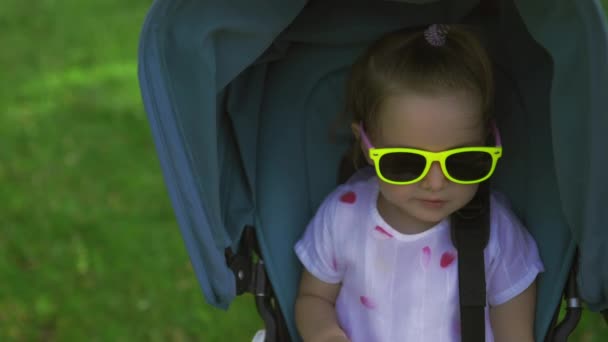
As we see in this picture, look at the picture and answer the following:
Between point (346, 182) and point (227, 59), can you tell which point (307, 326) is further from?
point (227, 59)

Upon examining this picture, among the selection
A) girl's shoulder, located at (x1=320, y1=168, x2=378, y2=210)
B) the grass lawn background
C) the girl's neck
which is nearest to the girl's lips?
the girl's neck

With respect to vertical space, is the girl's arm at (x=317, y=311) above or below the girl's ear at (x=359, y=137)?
below

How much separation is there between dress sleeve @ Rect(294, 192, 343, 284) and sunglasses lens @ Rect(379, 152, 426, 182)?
28 cm

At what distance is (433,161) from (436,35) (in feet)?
1.01

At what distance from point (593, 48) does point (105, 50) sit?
4592mm

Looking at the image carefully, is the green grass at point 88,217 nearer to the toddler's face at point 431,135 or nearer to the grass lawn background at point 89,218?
the grass lawn background at point 89,218

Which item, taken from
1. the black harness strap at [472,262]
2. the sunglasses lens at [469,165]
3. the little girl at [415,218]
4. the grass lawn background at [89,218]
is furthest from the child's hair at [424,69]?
the grass lawn background at [89,218]

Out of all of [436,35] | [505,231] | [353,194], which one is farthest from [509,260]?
[436,35]

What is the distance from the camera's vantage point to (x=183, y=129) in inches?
67.4

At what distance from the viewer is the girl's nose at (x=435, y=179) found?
71.9 inches

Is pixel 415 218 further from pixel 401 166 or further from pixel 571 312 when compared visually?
pixel 571 312

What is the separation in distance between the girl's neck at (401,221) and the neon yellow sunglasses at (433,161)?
0.19 meters

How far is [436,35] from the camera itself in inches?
75.4

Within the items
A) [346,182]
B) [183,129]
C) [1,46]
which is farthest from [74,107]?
[183,129]
